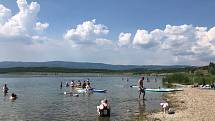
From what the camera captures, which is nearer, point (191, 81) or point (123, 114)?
point (123, 114)

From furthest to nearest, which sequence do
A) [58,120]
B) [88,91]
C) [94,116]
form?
1. [88,91]
2. [94,116]
3. [58,120]

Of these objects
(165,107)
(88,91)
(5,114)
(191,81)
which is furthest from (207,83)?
(5,114)

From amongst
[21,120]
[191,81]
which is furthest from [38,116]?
[191,81]

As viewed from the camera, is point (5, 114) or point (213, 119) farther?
point (5, 114)

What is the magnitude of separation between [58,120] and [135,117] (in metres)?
6.12

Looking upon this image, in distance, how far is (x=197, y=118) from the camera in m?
26.5

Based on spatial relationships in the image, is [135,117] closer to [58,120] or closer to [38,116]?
[58,120]

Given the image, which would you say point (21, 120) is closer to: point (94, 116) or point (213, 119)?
point (94, 116)

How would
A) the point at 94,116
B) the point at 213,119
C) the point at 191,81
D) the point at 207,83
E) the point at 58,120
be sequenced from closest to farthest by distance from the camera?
the point at 213,119 < the point at 58,120 < the point at 94,116 < the point at 207,83 < the point at 191,81

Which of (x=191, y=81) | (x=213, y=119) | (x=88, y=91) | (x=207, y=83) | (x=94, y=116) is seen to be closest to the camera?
(x=213, y=119)

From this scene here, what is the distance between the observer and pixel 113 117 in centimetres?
3011

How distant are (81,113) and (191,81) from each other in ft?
191

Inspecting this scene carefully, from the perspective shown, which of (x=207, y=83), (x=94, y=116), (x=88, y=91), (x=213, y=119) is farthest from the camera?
(x=207, y=83)

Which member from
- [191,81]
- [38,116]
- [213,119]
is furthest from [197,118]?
[191,81]
